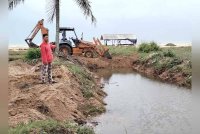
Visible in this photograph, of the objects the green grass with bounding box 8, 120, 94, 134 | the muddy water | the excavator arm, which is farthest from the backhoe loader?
the green grass with bounding box 8, 120, 94, 134

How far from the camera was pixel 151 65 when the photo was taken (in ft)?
93.9

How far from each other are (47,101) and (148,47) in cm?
2684

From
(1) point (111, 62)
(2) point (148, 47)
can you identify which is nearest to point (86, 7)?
(1) point (111, 62)

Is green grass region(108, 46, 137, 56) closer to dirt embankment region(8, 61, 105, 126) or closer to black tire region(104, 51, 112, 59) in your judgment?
black tire region(104, 51, 112, 59)

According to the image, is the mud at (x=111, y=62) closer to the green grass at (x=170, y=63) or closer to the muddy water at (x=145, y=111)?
the green grass at (x=170, y=63)

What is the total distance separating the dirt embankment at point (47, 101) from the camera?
368 inches

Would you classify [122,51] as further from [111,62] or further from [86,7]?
[86,7]

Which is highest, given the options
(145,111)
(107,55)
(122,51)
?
(122,51)

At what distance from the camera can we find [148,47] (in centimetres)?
3681

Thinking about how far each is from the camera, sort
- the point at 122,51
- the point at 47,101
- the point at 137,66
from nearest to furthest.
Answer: the point at 47,101 < the point at 137,66 < the point at 122,51

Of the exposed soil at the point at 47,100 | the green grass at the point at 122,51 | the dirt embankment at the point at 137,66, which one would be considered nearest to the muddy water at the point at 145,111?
the exposed soil at the point at 47,100

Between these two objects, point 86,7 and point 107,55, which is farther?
point 107,55

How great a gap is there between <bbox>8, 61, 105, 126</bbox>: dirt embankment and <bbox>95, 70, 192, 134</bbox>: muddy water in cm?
72
